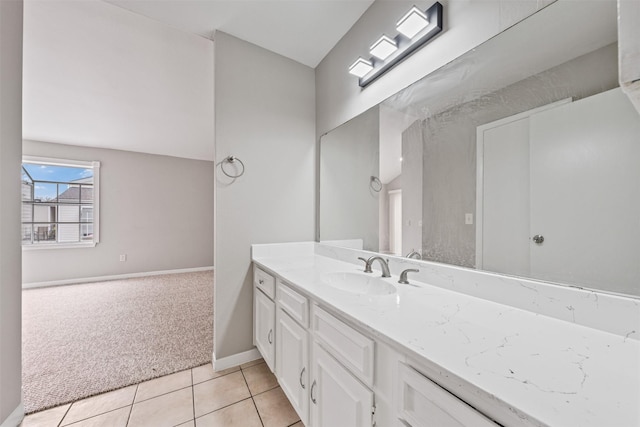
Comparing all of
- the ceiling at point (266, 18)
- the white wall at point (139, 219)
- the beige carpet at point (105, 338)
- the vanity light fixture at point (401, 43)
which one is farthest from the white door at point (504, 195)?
the white wall at point (139, 219)

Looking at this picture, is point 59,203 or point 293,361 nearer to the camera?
point 293,361

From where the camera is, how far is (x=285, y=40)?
1921 millimetres

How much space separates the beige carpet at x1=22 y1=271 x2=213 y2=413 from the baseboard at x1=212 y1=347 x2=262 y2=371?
0.18 meters

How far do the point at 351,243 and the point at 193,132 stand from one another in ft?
10.6

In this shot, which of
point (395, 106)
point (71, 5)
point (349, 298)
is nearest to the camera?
point (349, 298)

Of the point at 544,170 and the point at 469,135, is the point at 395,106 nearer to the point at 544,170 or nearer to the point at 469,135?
the point at 469,135

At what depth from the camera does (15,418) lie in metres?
1.33

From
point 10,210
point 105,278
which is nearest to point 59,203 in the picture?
point 105,278

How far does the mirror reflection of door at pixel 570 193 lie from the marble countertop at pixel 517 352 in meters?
0.19

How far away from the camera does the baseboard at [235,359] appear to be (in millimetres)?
1807

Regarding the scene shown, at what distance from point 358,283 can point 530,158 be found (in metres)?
0.97

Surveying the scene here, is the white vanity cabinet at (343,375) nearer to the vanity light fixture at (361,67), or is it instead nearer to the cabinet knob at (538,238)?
the cabinet knob at (538,238)

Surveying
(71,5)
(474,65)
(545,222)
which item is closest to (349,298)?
(545,222)

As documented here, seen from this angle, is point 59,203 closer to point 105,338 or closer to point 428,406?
point 105,338
